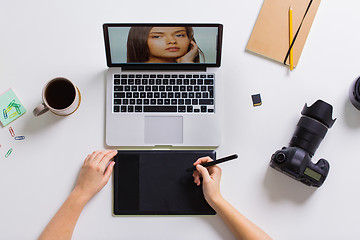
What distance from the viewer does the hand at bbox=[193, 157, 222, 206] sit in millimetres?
884

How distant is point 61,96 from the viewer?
35.3 inches

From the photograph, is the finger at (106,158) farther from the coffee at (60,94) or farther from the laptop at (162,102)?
the coffee at (60,94)

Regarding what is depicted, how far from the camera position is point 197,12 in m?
0.97

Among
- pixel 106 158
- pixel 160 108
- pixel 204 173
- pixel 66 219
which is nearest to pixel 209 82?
pixel 160 108

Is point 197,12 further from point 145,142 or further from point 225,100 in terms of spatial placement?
point 145,142

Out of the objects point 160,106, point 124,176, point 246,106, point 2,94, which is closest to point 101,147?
point 124,176

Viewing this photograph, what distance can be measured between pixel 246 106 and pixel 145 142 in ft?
1.05

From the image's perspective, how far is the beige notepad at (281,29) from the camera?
0.95 metres

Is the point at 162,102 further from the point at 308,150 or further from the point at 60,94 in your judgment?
the point at 308,150

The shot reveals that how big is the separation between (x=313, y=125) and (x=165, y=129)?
414 millimetres

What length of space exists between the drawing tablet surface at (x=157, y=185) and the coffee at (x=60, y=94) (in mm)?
217

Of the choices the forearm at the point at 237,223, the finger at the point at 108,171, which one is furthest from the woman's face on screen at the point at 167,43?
the forearm at the point at 237,223

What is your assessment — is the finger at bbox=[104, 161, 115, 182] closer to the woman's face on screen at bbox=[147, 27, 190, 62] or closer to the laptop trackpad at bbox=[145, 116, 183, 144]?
the laptop trackpad at bbox=[145, 116, 183, 144]

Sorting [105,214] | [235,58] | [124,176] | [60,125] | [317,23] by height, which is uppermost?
[317,23]
